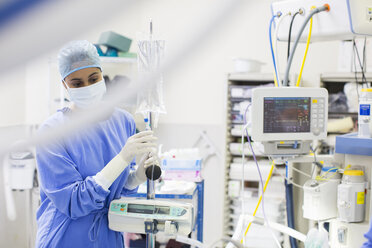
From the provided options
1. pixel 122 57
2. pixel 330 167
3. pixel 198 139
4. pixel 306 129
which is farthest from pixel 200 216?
pixel 122 57

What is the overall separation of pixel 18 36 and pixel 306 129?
5.34 ft

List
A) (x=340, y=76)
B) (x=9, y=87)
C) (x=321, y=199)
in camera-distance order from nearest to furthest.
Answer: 1. (x=9, y=87)
2. (x=321, y=199)
3. (x=340, y=76)

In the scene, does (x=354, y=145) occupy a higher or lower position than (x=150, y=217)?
higher

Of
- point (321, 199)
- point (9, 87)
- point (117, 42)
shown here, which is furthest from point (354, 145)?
point (117, 42)

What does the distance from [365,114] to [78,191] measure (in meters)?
1.31

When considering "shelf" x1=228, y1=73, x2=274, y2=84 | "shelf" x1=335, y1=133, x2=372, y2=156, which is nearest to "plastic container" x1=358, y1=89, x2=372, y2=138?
"shelf" x1=335, y1=133, x2=372, y2=156

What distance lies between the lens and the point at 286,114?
67.0 inches

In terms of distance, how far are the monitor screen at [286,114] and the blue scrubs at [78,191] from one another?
61 cm

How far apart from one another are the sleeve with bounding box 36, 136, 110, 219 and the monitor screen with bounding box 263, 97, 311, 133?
2.44ft

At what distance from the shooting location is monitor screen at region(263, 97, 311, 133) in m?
1.69

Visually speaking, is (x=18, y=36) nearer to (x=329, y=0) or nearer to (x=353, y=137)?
(x=329, y=0)

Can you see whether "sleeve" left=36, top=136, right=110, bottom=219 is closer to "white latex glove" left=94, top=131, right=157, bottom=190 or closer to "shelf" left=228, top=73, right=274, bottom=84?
"white latex glove" left=94, top=131, right=157, bottom=190

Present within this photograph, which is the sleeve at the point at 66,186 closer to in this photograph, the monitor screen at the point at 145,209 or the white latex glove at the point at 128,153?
the white latex glove at the point at 128,153

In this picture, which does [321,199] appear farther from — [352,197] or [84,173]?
[84,173]
